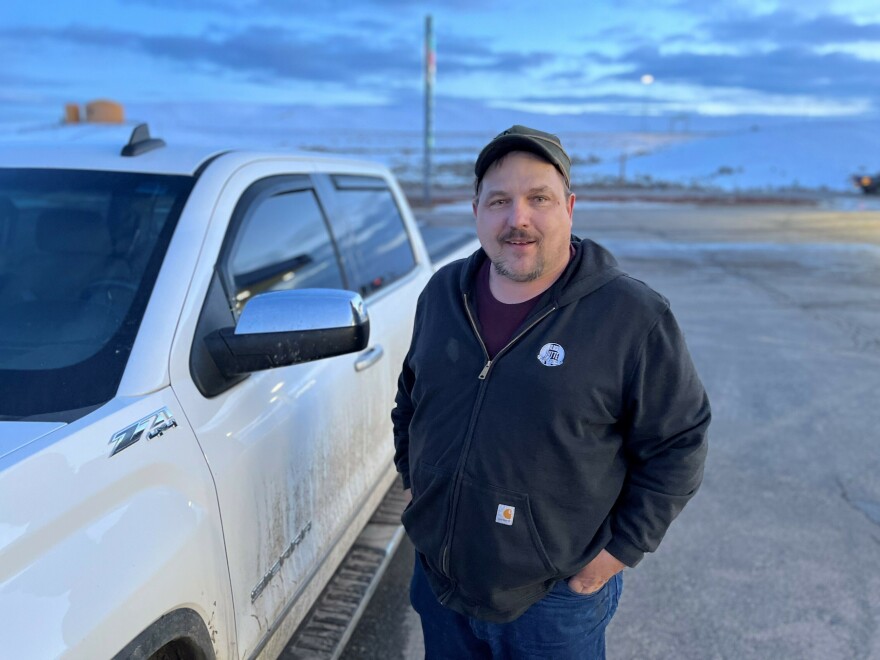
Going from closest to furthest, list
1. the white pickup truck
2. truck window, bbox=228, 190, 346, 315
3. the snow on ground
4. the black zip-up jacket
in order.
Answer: the white pickup truck < the black zip-up jacket < truck window, bbox=228, 190, 346, 315 < the snow on ground

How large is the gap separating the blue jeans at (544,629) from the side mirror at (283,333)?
0.69m

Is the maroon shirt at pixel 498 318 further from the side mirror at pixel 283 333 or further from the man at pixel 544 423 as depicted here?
the side mirror at pixel 283 333

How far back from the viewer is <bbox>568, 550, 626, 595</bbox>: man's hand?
1.74 metres

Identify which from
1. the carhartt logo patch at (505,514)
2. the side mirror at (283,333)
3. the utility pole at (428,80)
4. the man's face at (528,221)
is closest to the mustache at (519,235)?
the man's face at (528,221)

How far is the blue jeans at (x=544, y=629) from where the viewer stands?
1.83m

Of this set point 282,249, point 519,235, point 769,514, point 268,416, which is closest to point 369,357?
point 282,249

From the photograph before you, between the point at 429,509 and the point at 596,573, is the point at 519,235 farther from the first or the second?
the point at 596,573

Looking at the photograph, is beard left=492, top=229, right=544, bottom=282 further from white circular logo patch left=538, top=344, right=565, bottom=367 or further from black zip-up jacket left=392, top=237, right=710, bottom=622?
white circular logo patch left=538, top=344, right=565, bottom=367

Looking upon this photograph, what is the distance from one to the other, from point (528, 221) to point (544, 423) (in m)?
0.48

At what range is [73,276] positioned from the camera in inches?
82.2

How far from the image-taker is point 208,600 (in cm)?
166

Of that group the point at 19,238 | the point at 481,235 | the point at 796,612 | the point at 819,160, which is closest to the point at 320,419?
the point at 481,235

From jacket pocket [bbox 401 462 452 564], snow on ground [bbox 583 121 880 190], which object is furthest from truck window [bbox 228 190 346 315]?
snow on ground [bbox 583 121 880 190]

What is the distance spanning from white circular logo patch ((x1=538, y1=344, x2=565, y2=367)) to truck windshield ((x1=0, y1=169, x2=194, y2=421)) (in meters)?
0.99
